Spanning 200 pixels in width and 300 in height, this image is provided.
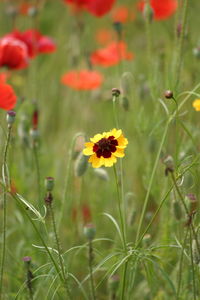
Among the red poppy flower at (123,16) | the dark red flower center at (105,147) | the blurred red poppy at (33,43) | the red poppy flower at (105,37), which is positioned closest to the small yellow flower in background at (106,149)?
the dark red flower center at (105,147)

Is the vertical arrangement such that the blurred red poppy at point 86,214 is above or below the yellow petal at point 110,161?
above

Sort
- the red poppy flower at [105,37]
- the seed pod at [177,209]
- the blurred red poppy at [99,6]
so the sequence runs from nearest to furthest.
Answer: the seed pod at [177,209] < the blurred red poppy at [99,6] < the red poppy flower at [105,37]

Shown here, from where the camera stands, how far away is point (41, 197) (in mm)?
1491

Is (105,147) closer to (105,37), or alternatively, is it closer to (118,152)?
(118,152)

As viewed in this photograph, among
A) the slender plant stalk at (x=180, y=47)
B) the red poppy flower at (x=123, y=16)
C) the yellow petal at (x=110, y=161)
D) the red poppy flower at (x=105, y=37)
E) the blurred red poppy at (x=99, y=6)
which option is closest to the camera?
the yellow petal at (x=110, y=161)

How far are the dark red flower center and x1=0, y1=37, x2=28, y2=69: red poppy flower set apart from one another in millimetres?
833

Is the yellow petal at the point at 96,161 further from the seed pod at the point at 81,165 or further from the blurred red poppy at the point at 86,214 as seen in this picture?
the blurred red poppy at the point at 86,214

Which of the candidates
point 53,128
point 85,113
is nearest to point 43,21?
point 53,128

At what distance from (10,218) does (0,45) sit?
1.89ft

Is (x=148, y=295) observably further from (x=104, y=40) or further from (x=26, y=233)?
(x=104, y=40)

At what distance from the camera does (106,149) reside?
1.15 m

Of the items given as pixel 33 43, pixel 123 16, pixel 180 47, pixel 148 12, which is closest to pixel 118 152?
pixel 180 47

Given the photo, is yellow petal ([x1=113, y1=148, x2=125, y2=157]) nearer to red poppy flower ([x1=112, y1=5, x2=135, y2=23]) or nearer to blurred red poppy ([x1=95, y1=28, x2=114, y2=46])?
red poppy flower ([x1=112, y1=5, x2=135, y2=23])

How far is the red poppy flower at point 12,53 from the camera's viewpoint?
1.89 m
